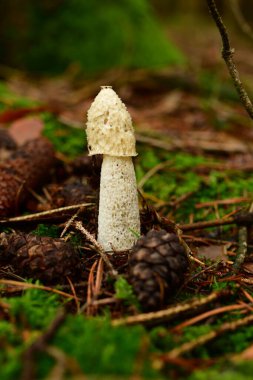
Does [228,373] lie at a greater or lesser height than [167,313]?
lesser

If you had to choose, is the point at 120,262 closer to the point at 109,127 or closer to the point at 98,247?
the point at 98,247

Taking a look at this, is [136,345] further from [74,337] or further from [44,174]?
[44,174]

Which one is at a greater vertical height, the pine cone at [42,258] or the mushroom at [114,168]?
the mushroom at [114,168]

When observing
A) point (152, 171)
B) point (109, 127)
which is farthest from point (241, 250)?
point (152, 171)

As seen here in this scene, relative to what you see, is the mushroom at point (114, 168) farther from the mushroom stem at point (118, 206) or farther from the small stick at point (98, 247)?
the small stick at point (98, 247)

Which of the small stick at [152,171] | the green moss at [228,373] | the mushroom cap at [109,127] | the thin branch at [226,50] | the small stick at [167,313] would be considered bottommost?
the green moss at [228,373]

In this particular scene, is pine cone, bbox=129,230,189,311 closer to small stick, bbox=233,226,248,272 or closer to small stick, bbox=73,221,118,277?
small stick, bbox=73,221,118,277

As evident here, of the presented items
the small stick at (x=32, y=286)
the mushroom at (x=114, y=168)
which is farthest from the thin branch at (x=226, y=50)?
the small stick at (x=32, y=286)

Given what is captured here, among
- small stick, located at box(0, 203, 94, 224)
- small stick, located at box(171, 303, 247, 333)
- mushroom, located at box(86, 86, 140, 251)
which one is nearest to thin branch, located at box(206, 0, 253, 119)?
mushroom, located at box(86, 86, 140, 251)
